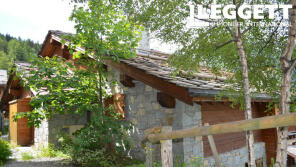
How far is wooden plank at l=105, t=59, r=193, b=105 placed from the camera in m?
4.89

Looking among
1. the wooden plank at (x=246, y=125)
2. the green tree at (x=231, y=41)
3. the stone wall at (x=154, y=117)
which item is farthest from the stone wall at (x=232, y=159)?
the wooden plank at (x=246, y=125)

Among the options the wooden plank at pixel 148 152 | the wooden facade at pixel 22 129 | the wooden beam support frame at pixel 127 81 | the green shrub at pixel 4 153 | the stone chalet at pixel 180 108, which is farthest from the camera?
the wooden facade at pixel 22 129

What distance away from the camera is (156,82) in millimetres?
5504

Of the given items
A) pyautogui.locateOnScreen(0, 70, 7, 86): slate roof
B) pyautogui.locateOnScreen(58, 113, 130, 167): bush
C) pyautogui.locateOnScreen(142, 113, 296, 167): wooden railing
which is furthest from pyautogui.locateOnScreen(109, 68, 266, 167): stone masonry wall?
pyautogui.locateOnScreen(0, 70, 7, 86): slate roof

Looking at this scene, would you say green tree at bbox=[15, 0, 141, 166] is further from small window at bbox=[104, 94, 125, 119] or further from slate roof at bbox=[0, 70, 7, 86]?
slate roof at bbox=[0, 70, 7, 86]

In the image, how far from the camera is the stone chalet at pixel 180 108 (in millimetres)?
5215

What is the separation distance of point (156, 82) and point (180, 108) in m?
0.81

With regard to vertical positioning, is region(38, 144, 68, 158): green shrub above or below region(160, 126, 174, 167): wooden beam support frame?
below

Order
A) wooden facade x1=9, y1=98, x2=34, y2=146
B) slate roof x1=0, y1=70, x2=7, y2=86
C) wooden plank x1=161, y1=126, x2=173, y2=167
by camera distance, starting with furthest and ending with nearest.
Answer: slate roof x1=0, y1=70, x2=7, y2=86 < wooden facade x1=9, y1=98, x2=34, y2=146 < wooden plank x1=161, y1=126, x2=173, y2=167

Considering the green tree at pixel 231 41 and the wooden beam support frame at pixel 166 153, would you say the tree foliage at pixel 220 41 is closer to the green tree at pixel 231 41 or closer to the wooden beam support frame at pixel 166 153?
the green tree at pixel 231 41

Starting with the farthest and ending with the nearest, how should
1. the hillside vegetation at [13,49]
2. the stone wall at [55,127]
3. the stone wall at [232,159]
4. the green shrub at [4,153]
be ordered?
the hillside vegetation at [13,49] < the stone wall at [55,127] < the green shrub at [4,153] < the stone wall at [232,159]

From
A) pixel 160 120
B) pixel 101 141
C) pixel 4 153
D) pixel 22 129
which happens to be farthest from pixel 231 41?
pixel 22 129

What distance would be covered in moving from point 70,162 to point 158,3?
187 inches

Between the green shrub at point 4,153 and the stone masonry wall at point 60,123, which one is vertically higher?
the stone masonry wall at point 60,123
